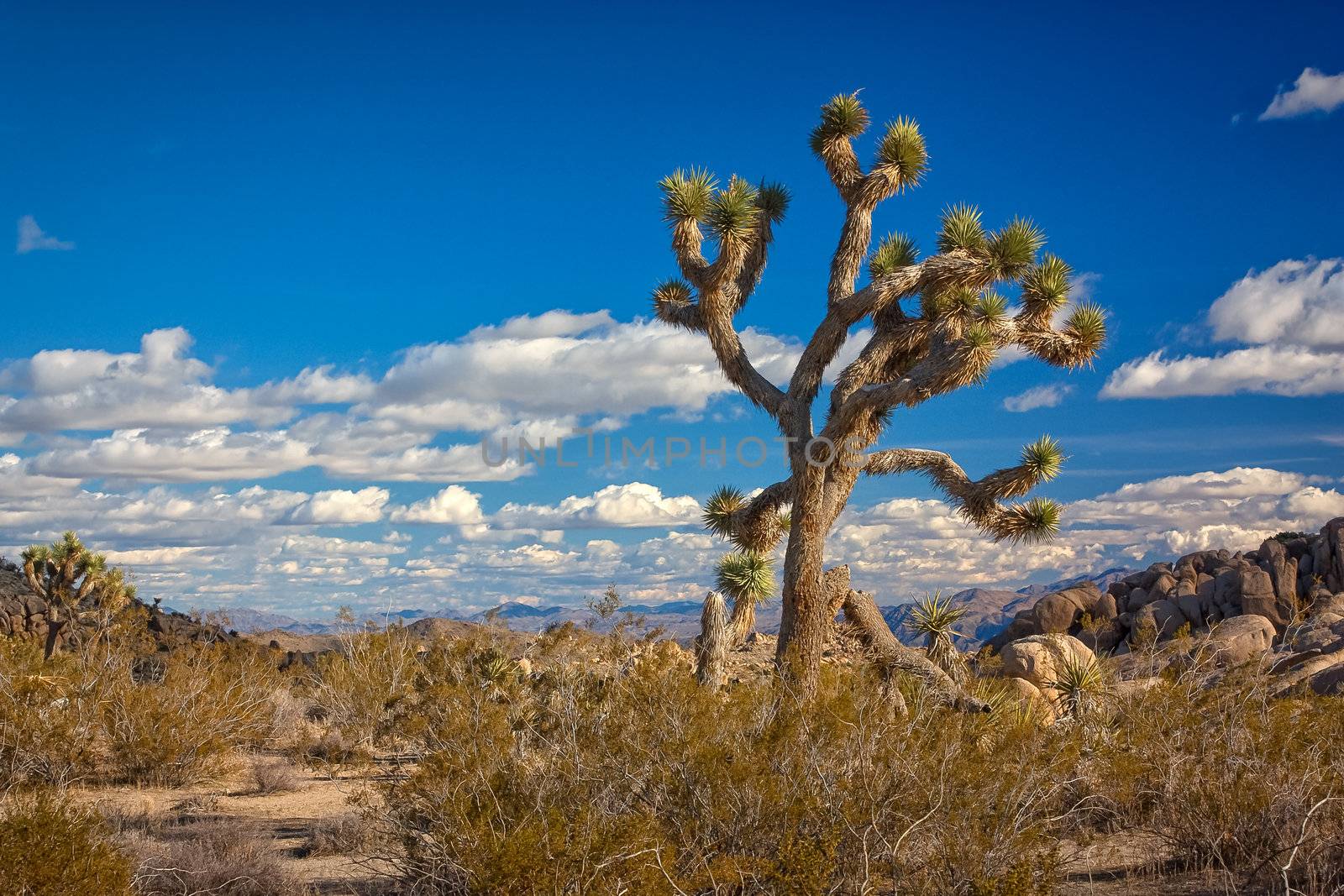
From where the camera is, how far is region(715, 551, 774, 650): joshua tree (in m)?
17.2

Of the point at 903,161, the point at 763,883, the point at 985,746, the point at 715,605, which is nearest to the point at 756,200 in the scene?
the point at 903,161

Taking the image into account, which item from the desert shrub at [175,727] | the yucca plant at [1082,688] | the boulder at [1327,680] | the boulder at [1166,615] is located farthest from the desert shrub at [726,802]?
the boulder at [1166,615]

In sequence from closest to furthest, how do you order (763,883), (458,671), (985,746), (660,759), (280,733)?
(763,883) → (660,759) → (985,746) → (458,671) → (280,733)

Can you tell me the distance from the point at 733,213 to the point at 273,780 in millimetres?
9337

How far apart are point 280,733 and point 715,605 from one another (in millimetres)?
7246

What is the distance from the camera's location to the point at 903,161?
49.4 ft

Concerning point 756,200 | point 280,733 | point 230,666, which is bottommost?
point 280,733

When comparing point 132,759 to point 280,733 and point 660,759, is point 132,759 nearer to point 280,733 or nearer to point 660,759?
point 280,733

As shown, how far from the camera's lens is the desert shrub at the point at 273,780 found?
12375mm

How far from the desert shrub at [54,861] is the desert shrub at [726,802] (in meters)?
1.76

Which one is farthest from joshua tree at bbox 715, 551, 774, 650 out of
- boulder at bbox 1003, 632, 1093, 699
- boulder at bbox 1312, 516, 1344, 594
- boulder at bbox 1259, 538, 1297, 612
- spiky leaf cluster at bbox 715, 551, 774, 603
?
boulder at bbox 1312, 516, 1344, 594

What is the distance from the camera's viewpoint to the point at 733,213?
14531mm

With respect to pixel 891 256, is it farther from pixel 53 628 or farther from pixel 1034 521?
pixel 53 628

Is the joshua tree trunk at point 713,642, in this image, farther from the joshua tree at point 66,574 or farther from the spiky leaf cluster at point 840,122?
the joshua tree at point 66,574
